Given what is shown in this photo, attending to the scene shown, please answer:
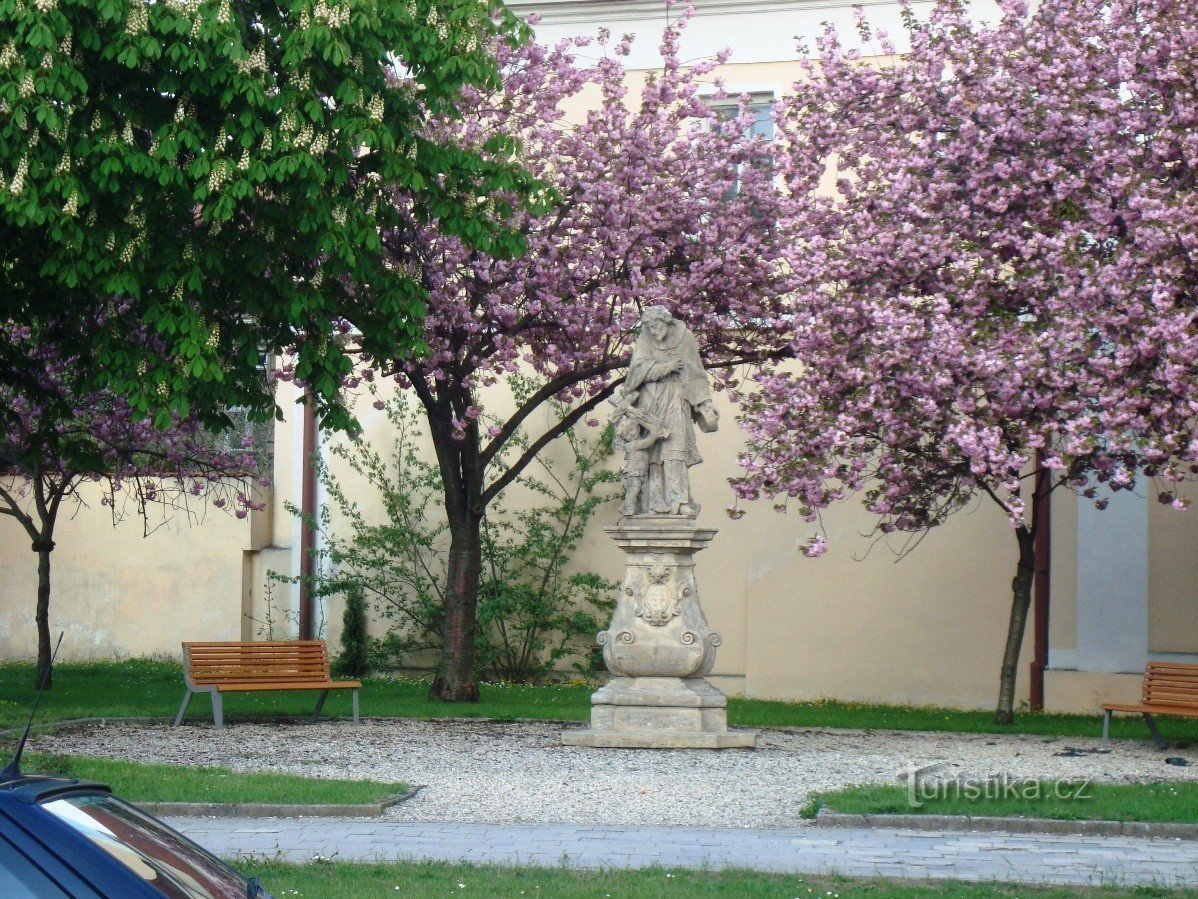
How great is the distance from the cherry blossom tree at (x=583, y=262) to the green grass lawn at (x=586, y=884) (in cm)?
901

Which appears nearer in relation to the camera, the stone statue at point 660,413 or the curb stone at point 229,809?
the curb stone at point 229,809

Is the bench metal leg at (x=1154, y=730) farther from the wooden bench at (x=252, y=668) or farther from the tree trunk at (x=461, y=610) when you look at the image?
the wooden bench at (x=252, y=668)

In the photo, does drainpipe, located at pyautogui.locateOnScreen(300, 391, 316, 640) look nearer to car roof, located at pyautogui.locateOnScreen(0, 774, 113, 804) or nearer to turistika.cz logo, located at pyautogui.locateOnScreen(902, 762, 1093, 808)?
turistika.cz logo, located at pyautogui.locateOnScreen(902, 762, 1093, 808)

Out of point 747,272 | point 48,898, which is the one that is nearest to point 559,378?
point 747,272

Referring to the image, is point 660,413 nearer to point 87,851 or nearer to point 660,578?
point 660,578

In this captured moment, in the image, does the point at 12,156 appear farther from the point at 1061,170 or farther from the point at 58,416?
the point at 1061,170

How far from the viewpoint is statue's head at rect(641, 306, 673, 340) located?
48.1 ft

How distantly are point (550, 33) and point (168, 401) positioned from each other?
1220cm

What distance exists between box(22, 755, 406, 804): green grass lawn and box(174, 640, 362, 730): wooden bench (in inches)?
124

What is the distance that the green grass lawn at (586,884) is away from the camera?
24.8ft

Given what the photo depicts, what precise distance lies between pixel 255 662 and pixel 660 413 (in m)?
4.59

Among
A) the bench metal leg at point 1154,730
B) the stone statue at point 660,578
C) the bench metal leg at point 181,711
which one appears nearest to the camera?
the stone statue at point 660,578

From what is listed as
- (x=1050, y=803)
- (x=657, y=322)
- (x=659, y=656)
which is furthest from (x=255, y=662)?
(x=1050, y=803)

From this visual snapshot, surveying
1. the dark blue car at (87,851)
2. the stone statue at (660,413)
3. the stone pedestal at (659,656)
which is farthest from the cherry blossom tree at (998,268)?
the dark blue car at (87,851)
